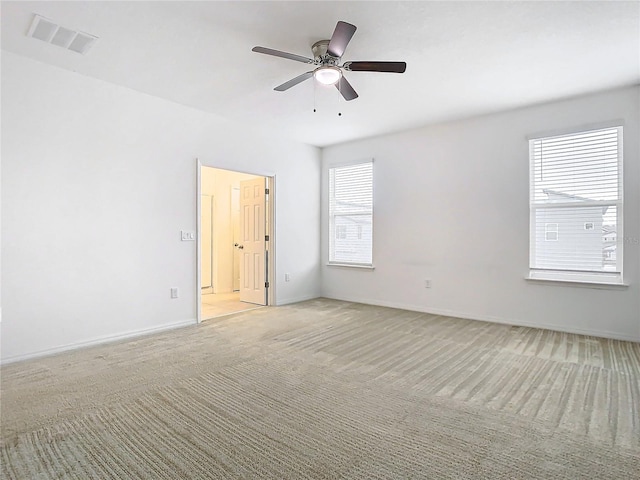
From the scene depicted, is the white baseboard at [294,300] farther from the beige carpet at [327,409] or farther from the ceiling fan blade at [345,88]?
the ceiling fan blade at [345,88]

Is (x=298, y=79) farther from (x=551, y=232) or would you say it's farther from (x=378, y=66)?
(x=551, y=232)

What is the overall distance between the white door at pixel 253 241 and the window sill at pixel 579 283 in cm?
385

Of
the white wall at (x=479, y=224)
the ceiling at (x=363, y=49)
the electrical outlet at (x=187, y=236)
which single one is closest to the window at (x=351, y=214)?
the white wall at (x=479, y=224)

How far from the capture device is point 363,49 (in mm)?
3156

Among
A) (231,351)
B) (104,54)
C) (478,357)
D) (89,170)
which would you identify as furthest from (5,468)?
(478,357)

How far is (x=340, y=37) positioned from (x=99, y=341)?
3705 millimetres

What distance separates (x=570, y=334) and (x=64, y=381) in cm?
509

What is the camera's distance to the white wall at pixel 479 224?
405cm

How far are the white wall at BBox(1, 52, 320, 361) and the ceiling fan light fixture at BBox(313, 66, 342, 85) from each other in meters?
2.27

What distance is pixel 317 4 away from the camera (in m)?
2.54

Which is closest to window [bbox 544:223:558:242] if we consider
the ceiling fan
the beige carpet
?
the beige carpet

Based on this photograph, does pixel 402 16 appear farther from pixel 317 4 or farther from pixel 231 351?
pixel 231 351

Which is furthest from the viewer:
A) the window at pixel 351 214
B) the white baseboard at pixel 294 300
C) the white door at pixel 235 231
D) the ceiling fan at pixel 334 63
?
the white door at pixel 235 231

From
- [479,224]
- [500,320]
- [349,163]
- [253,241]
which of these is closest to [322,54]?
[479,224]
